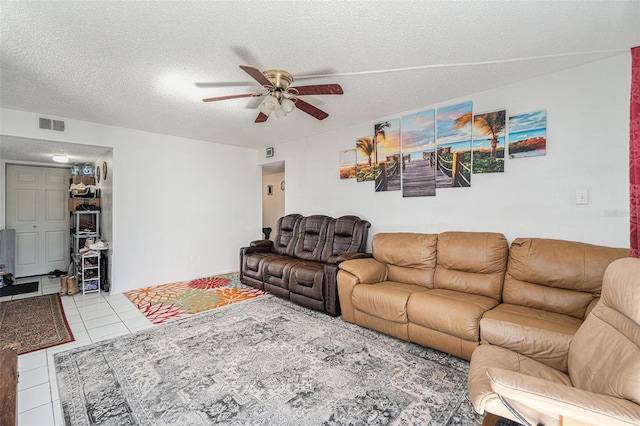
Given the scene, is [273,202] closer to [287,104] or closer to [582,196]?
[287,104]

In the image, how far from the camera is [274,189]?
7.69 metres

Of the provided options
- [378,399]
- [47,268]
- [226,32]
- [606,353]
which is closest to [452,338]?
[378,399]

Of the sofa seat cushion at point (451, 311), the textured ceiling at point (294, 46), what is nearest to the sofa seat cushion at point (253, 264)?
the textured ceiling at point (294, 46)

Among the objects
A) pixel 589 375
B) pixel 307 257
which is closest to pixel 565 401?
pixel 589 375

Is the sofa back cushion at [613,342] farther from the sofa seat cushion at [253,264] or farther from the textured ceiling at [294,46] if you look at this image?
the sofa seat cushion at [253,264]

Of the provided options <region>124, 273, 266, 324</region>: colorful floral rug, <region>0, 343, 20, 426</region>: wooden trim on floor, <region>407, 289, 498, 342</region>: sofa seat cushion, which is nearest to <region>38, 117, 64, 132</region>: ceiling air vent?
<region>124, 273, 266, 324</region>: colorful floral rug

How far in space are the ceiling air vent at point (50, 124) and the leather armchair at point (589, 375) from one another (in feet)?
16.8

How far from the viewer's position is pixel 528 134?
2709 millimetres

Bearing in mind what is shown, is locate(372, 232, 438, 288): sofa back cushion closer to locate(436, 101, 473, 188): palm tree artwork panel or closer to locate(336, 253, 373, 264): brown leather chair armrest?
locate(336, 253, 373, 264): brown leather chair armrest

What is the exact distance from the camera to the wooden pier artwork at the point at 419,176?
3357 mm

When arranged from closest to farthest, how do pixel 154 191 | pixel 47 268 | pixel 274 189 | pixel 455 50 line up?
pixel 455 50, pixel 154 191, pixel 47 268, pixel 274 189

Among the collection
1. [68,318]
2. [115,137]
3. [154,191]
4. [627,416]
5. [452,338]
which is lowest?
[68,318]

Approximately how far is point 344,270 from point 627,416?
2253 mm

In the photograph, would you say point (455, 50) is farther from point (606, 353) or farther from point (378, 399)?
point (378, 399)
